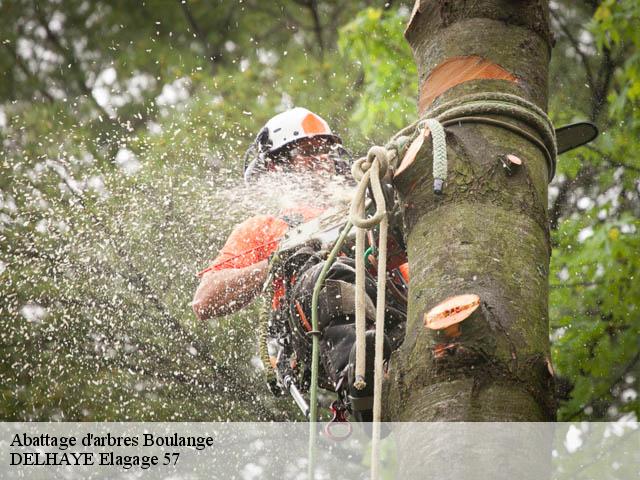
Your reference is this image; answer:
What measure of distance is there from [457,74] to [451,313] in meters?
0.60

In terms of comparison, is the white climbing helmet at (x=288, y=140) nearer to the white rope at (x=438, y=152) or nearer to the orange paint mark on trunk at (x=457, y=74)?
the orange paint mark on trunk at (x=457, y=74)

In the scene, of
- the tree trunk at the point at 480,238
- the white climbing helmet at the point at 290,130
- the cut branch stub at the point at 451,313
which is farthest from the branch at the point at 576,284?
the cut branch stub at the point at 451,313

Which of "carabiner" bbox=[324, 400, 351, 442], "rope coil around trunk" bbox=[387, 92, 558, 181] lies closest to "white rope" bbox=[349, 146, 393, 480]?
"rope coil around trunk" bbox=[387, 92, 558, 181]

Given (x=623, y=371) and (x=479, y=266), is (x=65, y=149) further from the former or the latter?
(x=479, y=266)

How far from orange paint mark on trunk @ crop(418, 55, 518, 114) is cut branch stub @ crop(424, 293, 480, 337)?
548mm

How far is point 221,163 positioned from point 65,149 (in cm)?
124

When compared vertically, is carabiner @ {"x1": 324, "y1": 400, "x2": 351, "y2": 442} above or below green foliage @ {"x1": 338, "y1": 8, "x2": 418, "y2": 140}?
below

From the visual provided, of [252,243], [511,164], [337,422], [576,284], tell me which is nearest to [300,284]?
[337,422]

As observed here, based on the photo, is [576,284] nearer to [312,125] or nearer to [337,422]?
[312,125]

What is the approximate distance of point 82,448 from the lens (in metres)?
6.12

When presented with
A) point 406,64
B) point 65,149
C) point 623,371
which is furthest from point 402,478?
point 65,149

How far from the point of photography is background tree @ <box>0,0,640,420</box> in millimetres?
5414

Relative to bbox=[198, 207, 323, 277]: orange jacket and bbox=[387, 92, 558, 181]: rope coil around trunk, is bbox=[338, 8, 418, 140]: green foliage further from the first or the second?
bbox=[387, 92, 558, 181]: rope coil around trunk

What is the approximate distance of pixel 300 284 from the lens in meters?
2.73
